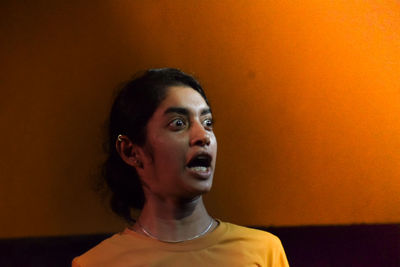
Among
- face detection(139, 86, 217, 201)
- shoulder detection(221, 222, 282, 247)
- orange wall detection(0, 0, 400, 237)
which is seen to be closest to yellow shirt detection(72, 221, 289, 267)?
shoulder detection(221, 222, 282, 247)

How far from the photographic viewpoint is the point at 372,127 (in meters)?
1.59

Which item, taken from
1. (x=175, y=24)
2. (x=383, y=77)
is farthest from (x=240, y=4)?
(x=383, y=77)

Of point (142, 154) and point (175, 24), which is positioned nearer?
point (142, 154)

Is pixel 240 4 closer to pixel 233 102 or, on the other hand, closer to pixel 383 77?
pixel 233 102

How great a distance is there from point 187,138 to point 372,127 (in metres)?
0.63

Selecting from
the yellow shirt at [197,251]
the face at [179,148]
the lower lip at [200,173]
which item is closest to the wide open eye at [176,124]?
the face at [179,148]

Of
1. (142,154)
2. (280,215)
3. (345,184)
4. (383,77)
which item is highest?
(383,77)

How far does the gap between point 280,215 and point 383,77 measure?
53 centimetres

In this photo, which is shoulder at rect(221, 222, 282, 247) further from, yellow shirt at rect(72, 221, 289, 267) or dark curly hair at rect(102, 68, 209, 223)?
dark curly hair at rect(102, 68, 209, 223)

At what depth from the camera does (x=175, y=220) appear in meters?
1.35

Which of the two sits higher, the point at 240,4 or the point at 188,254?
the point at 240,4

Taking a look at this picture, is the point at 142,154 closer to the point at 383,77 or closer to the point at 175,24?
the point at 175,24

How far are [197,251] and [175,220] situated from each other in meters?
0.10

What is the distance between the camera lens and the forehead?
1326 mm
